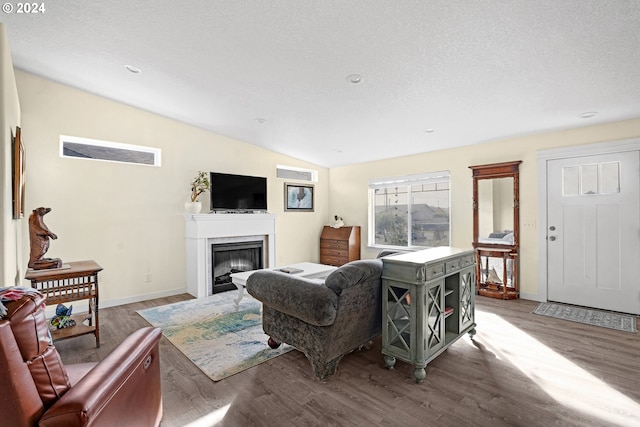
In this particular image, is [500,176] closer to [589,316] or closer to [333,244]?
[589,316]

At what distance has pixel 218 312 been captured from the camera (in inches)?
149

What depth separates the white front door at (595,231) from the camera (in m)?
3.59

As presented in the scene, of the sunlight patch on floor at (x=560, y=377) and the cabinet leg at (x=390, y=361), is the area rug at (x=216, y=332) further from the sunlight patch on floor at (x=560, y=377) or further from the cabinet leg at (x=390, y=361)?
the sunlight patch on floor at (x=560, y=377)

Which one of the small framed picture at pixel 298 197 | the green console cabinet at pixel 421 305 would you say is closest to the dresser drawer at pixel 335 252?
the small framed picture at pixel 298 197

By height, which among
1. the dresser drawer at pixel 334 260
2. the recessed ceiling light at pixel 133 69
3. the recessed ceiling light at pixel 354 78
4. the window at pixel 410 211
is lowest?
the dresser drawer at pixel 334 260

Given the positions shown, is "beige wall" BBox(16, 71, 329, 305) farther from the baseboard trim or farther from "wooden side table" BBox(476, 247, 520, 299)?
"wooden side table" BBox(476, 247, 520, 299)

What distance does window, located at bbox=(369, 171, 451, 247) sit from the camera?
5262 millimetres

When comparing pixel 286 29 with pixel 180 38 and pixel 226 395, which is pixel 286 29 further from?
pixel 226 395

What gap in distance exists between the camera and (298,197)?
21.0 feet

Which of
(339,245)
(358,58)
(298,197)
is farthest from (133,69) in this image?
(339,245)

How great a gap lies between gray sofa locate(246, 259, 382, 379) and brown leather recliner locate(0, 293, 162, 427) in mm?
1159

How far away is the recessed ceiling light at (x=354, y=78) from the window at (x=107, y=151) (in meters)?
3.13

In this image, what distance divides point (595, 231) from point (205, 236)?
17.1 ft

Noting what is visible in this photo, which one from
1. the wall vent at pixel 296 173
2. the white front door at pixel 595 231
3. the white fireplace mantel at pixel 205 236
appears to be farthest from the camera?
the wall vent at pixel 296 173
